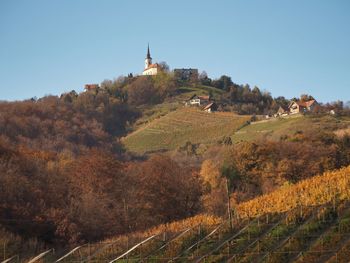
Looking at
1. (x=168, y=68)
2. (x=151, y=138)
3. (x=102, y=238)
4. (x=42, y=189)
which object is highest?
(x=168, y=68)

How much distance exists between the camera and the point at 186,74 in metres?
154

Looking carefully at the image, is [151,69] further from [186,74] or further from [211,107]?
[211,107]

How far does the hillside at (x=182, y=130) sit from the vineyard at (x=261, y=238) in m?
52.6

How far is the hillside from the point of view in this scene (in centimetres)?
8444

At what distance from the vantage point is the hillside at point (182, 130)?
84438mm

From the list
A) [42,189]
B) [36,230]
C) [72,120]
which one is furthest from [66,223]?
[72,120]

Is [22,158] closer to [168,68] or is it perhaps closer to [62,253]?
[62,253]

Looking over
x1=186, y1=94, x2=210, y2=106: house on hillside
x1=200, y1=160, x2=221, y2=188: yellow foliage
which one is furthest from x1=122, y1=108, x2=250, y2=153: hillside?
x1=200, y1=160, x2=221, y2=188: yellow foliage

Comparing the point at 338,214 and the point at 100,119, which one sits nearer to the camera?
the point at 338,214

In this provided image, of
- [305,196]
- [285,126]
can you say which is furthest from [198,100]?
[305,196]

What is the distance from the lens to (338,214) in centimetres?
2373

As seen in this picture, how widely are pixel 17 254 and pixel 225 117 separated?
70.2 meters

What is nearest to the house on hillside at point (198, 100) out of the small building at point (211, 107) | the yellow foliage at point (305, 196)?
the small building at point (211, 107)

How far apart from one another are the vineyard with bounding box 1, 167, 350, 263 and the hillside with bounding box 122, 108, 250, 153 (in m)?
52.6
